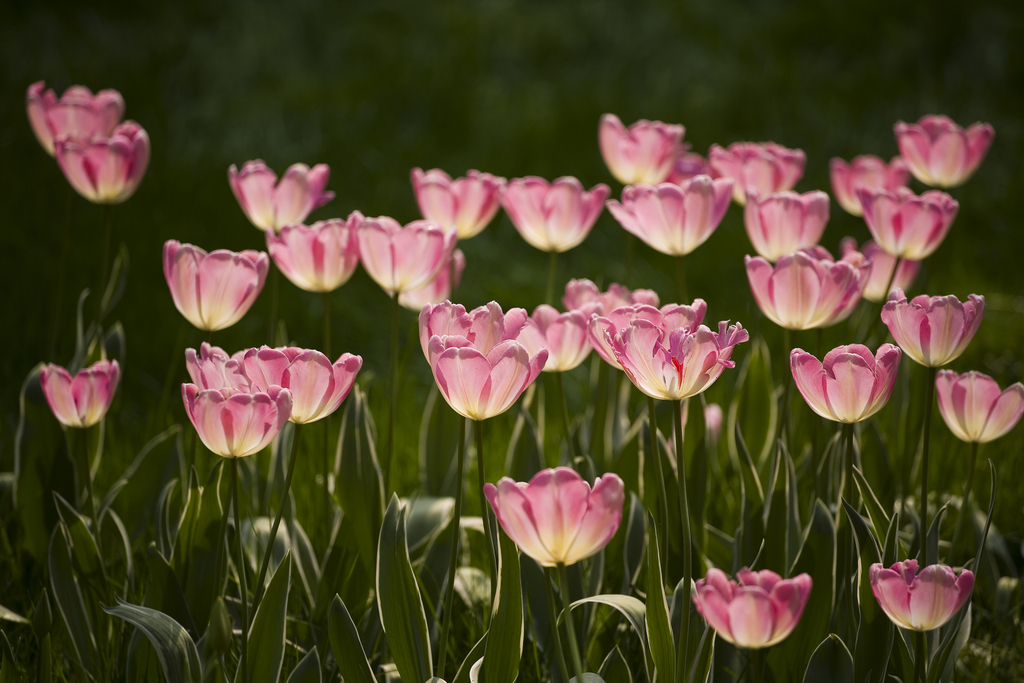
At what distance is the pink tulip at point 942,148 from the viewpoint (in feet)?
5.76

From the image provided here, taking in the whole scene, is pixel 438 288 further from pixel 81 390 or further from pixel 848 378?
pixel 848 378

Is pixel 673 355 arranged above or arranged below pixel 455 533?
above

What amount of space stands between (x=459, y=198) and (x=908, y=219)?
77 centimetres

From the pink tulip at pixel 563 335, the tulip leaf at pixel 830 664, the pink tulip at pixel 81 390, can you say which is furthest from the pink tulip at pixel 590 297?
the pink tulip at pixel 81 390

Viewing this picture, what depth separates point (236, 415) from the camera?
100 centimetres

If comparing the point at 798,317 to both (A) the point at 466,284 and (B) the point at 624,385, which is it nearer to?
(B) the point at 624,385

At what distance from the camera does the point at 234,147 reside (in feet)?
13.7

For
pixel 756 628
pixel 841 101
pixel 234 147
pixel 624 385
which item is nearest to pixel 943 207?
pixel 624 385

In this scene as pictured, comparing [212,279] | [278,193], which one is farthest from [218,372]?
[278,193]

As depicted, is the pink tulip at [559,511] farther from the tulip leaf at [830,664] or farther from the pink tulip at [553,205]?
the pink tulip at [553,205]

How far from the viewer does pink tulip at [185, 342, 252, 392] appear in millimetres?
1050

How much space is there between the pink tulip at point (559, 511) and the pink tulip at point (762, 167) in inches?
38.3

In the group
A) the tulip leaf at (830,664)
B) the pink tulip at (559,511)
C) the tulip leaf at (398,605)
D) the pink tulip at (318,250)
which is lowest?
the tulip leaf at (830,664)

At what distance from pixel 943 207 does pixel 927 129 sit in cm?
46
